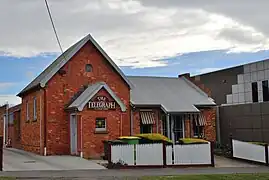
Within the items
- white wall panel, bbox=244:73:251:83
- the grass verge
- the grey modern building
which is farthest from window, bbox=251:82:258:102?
the grass verge

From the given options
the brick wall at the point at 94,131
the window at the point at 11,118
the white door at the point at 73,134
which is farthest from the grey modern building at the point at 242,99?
the window at the point at 11,118

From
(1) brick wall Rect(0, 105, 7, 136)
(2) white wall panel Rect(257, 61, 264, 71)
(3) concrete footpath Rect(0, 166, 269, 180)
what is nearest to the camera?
(3) concrete footpath Rect(0, 166, 269, 180)

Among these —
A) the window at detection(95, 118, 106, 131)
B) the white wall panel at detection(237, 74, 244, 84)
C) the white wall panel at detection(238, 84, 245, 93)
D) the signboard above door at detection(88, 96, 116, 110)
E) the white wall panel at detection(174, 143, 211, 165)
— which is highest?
the white wall panel at detection(237, 74, 244, 84)

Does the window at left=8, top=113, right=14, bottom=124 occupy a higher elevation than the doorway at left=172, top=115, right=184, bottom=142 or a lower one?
higher

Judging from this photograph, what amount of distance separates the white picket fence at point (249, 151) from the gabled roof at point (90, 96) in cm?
722

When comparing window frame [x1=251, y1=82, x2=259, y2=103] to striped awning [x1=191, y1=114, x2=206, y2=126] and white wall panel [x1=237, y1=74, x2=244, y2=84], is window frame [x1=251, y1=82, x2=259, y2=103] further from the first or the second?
striped awning [x1=191, y1=114, x2=206, y2=126]

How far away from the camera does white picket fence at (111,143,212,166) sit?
918 inches

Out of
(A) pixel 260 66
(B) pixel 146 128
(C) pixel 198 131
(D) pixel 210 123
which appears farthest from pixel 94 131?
(A) pixel 260 66

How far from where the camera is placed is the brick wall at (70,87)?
93.3 ft

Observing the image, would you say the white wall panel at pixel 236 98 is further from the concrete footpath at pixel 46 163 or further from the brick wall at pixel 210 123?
the concrete footpath at pixel 46 163

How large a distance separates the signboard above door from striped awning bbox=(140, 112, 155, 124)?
391cm

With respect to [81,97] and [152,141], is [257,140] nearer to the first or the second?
[152,141]

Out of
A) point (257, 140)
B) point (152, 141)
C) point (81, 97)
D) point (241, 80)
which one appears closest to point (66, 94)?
point (81, 97)

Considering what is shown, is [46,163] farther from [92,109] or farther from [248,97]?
[248,97]
